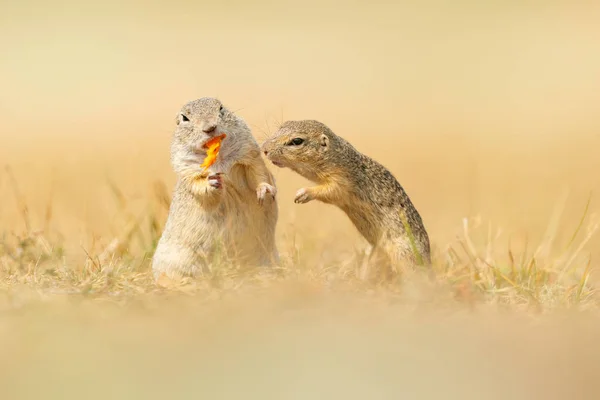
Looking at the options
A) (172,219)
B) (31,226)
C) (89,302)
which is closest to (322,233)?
(172,219)

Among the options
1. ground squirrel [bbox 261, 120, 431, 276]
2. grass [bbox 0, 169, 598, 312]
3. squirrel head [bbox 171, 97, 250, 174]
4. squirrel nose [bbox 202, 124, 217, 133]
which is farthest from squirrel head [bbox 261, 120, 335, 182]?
grass [bbox 0, 169, 598, 312]

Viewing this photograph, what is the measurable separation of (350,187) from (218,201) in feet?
3.84

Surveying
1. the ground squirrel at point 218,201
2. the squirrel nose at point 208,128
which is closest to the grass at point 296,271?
the ground squirrel at point 218,201

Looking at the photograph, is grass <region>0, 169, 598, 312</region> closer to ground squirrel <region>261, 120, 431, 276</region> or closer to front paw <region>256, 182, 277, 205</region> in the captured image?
ground squirrel <region>261, 120, 431, 276</region>

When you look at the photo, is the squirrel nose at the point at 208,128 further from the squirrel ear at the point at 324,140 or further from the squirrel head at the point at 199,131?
the squirrel ear at the point at 324,140

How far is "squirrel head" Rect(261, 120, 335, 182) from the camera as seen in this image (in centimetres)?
817

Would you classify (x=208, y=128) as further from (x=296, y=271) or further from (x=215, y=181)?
(x=296, y=271)

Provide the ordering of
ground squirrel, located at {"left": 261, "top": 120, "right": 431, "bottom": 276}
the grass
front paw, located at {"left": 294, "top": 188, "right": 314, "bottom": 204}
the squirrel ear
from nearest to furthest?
the grass, front paw, located at {"left": 294, "top": 188, "right": 314, "bottom": 204}, ground squirrel, located at {"left": 261, "top": 120, "right": 431, "bottom": 276}, the squirrel ear

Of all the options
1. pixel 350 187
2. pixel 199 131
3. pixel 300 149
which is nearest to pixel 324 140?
pixel 300 149

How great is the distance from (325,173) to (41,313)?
108 inches

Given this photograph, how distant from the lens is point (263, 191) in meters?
8.16

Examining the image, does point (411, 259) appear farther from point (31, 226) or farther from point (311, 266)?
point (31, 226)

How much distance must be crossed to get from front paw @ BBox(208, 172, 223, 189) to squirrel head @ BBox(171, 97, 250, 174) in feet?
1.07

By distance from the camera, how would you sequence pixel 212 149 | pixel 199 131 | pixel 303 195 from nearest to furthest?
pixel 303 195, pixel 199 131, pixel 212 149
